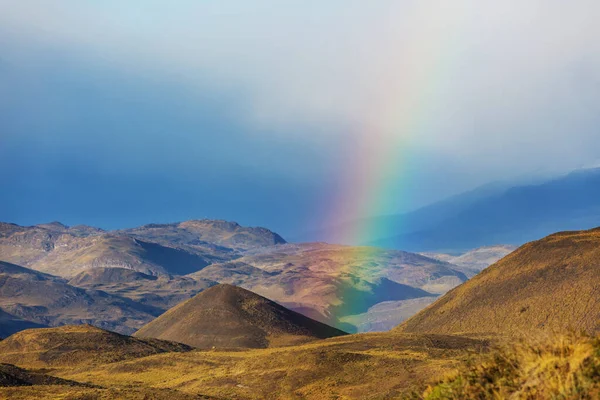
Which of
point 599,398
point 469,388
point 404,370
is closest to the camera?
point 599,398

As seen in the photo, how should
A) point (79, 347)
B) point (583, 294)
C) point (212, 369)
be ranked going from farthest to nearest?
point (79, 347) < point (583, 294) < point (212, 369)

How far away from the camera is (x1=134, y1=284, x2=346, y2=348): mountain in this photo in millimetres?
127312

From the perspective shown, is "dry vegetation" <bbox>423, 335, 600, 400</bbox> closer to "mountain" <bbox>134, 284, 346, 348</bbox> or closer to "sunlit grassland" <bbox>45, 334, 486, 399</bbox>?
"sunlit grassland" <bbox>45, 334, 486, 399</bbox>

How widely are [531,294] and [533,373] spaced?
8858 centimetres

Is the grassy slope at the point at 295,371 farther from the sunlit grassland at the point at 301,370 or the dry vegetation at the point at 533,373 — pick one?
the dry vegetation at the point at 533,373

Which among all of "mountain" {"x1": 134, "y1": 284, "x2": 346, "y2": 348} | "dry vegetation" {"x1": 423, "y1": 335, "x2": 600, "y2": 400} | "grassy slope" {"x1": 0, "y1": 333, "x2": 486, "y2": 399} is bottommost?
"dry vegetation" {"x1": 423, "y1": 335, "x2": 600, "y2": 400}

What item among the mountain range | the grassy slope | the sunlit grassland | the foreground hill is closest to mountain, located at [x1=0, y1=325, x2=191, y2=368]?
the mountain range

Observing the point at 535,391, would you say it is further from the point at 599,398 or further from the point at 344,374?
the point at 344,374

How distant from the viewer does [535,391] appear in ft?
48.2

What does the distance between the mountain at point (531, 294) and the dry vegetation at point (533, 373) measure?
2754 inches

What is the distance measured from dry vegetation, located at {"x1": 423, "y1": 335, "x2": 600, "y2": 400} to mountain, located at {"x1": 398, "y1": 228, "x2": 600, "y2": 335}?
69958mm

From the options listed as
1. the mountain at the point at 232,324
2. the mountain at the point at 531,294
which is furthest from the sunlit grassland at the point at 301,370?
the mountain at the point at 232,324

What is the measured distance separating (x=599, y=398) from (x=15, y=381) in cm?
5232

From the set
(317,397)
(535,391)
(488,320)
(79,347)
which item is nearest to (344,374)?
(317,397)
